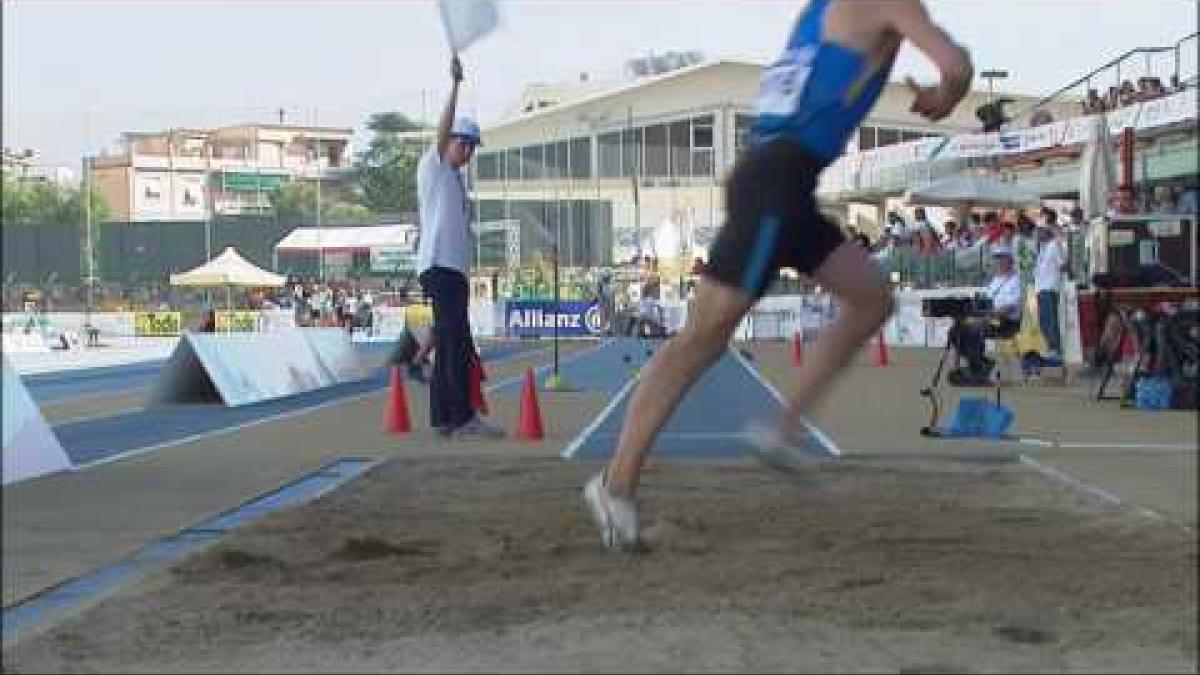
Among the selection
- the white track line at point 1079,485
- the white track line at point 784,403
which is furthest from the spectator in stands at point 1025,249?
the white track line at point 1079,485

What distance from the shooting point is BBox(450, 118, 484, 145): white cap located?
982cm

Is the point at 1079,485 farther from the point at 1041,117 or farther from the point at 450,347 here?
the point at 1041,117

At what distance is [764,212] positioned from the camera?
14.7ft

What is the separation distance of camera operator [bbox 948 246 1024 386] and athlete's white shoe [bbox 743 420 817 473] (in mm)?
11439

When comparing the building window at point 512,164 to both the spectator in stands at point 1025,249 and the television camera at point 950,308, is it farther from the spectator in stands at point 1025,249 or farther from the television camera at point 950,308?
the television camera at point 950,308

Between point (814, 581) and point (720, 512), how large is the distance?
144cm

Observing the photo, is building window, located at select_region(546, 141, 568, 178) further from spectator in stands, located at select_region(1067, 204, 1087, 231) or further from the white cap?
the white cap

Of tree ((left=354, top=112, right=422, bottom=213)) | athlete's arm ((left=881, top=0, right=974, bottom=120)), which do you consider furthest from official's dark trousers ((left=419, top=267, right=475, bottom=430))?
tree ((left=354, top=112, right=422, bottom=213))

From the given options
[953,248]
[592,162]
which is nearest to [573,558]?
[953,248]

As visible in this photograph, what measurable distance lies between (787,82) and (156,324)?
43576mm

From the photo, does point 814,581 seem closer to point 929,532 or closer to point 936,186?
point 929,532

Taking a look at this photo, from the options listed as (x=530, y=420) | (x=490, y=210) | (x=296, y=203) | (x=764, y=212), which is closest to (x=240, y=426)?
(x=530, y=420)

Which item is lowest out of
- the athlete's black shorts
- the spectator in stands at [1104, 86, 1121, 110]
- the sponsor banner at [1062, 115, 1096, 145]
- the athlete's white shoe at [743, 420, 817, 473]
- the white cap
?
A: the athlete's white shoe at [743, 420, 817, 473]

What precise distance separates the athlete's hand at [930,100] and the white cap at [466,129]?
537 centimetres
